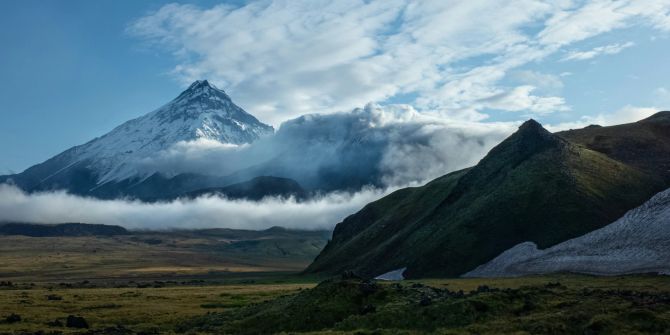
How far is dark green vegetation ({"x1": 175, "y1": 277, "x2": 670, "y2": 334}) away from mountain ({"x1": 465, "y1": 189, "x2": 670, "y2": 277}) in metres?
26.0

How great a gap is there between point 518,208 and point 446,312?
365 feet

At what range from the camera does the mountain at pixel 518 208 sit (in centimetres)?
13912

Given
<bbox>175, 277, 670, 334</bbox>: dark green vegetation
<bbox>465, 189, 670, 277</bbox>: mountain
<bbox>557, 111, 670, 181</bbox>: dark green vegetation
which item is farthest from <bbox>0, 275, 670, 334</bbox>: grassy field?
<bbox>557, 111, 670, 181</bbox>: dark green vegetation

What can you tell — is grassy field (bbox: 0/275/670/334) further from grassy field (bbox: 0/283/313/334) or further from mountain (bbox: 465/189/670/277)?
mountain (bbox: 465/189/670/277)

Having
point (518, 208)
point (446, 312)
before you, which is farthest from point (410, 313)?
point (518, 208)

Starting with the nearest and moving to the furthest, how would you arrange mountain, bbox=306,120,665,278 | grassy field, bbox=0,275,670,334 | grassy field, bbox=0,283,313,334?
grassy field, bbox=0,275,670,334 < grassy field, bbox=0,283,313,334 < mountain, bbox=306,120,665,278

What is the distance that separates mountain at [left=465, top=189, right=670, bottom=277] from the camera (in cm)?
A: 9431

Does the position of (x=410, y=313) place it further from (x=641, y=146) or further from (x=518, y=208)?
(x=641, y=146)

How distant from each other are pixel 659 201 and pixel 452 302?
272 feet

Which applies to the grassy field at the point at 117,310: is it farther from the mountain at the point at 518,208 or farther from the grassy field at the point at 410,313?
the mountain at the point at 518,208

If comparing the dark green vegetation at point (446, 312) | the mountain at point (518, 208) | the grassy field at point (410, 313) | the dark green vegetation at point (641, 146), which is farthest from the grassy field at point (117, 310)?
the dark green vegetation at point (641, 146)

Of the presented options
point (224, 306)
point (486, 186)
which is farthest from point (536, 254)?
point (224, 306)

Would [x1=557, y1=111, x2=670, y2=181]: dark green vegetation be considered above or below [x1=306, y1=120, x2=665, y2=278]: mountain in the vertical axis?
above

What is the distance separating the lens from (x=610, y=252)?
10538 centimetres
